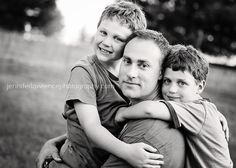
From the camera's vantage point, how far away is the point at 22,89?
1247 centimetres

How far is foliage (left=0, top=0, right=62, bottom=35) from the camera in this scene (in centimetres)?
3142

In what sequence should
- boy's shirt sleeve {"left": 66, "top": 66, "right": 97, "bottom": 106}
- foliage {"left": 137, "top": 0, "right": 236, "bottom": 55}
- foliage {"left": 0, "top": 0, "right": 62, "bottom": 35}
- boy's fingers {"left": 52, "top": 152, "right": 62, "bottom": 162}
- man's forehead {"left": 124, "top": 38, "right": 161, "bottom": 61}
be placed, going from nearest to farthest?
man's forehead {"left": 124, "top": 38, "right": 161, "bottom": 61} < boy's shirt sleeve {"left": 66, "top": 66, "right": 97, "bottom": 106} < boy's fingers {"left": 52, "top": 152, "right": 62, "bottom": 162} < foliage {"left": 137, "top": 0, "right": 236, "bottom": 55} < foliage {"left": 0, "top": 0, "right": 62, "bottom": 35}

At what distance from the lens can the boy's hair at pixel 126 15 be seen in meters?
2.92

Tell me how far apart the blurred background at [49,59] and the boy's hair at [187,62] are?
4.02 m

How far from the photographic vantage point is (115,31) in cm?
290

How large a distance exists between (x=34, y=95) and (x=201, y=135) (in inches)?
408

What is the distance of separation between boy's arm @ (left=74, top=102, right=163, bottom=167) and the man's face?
33cm

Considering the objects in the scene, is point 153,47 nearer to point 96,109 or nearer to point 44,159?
point 96,109

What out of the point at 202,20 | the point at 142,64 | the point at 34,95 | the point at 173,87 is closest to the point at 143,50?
the point at 142,64

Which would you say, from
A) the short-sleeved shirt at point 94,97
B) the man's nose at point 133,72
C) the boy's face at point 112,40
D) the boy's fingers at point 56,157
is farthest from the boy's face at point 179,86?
the boy's fingers at point 56,157

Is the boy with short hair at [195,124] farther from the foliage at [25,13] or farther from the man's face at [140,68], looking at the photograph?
the foliage at [25,13]

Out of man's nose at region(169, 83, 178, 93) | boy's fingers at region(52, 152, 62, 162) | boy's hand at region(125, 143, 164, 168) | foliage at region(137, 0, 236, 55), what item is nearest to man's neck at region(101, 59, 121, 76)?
man's nose at region(169, 83, 178, 93)

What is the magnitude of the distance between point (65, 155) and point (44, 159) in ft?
1.13

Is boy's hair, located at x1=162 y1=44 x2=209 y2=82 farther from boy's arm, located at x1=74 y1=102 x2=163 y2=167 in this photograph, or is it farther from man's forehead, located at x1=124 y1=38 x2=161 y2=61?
boy's arm, located at x1=74 y1=102 x2=163 y2=167
